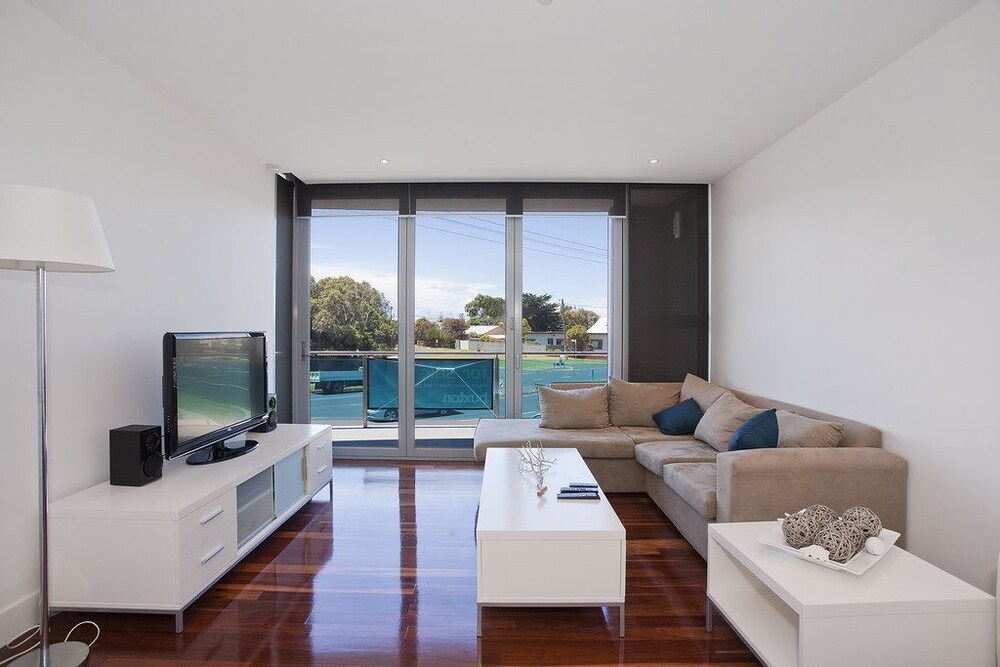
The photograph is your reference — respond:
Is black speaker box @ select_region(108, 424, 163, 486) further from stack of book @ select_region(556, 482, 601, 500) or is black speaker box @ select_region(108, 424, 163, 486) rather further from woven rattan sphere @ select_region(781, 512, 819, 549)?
woven rattan sphere @ select_region(781, 512, 819, 549)

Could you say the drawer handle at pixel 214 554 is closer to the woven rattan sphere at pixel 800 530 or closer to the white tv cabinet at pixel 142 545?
the white tv cabinet at pixel 142 545

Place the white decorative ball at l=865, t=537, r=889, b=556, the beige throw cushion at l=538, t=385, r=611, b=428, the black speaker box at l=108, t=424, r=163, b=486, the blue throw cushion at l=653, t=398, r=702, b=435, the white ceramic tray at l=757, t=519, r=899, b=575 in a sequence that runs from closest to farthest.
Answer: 1. the white ceramic tray at l=757, t=519, r=899, b=575
2. the white decorative ball at l=865, t=537, r=889, b=556
3. the black speaker box at l=108, t=424, r=163, b=486
4. the blue throw cushion at l=653, t=398, r=702, b=435
5. the beige throw cushion at l=538, t=385, r=611, b=428

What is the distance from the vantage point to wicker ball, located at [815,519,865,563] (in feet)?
6.31

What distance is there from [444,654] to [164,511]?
133 cm

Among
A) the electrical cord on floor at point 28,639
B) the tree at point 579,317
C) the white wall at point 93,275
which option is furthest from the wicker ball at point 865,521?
the white wall at point 93,275

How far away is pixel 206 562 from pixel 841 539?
271cm

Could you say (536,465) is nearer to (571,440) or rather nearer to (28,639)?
(571,440)

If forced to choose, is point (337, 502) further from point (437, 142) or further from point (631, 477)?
point (437, 142)

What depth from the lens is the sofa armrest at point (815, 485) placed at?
8.55 ft

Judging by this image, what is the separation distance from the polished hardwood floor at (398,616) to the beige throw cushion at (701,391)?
125cm

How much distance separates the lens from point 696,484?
3002 millimetres

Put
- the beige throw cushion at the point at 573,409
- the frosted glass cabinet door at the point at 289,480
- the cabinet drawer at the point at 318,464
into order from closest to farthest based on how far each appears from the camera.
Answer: the frosted glass cabinet door at the point at 289,480 < the cabinet drawer at the point at 318,464 < the beige throw cushion at the point at 573,409

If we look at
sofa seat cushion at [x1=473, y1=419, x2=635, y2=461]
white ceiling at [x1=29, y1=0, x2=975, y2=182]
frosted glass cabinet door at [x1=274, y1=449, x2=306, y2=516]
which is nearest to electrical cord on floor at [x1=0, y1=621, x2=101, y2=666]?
frosted glass cabinet door at [x1=274, y1=449, x2=306, y2=516]

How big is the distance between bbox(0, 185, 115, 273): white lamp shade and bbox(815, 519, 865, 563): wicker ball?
291 cm
